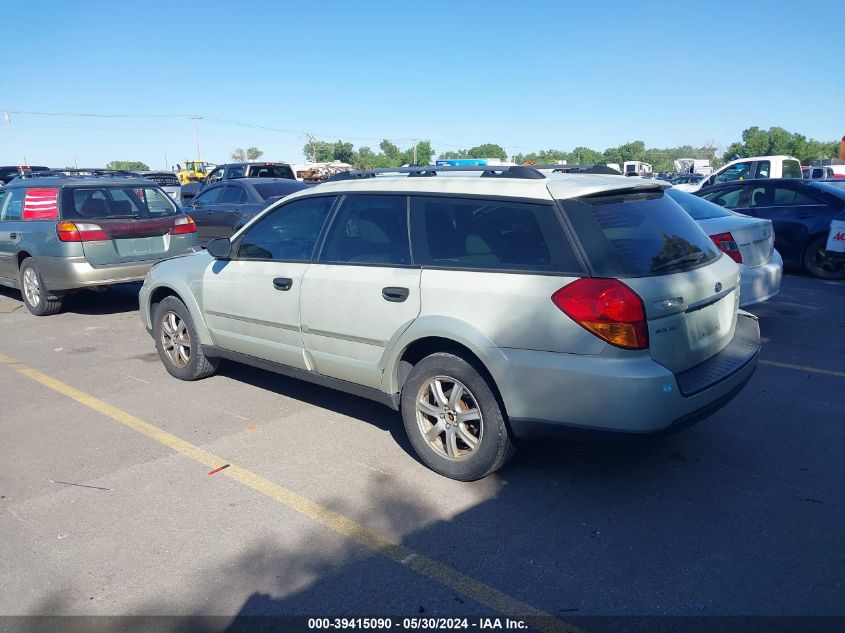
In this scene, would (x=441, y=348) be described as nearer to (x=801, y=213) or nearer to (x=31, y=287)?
(x=31, y=287)

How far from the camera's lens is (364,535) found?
11.5 ft

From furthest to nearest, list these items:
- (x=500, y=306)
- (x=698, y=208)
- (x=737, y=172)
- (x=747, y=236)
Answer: (x=737, y=172), (x=698, y=208), (x=747, y=236), (x=500, y=306)

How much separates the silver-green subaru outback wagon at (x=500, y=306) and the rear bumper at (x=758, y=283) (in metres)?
2.60

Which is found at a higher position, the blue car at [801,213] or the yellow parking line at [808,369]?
the blue car at [801,213]

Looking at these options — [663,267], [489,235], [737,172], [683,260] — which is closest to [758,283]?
[683,260]

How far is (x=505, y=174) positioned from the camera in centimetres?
429

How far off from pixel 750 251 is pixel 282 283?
4.96 m

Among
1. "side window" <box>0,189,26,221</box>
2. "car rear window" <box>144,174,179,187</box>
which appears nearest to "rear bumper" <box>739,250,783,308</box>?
"side window" <box>0,189,26,221</box>

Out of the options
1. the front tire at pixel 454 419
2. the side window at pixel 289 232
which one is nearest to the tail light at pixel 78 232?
the side window at pixel 289 232

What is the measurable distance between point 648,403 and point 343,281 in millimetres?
2057

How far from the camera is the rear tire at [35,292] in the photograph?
891 centimetres

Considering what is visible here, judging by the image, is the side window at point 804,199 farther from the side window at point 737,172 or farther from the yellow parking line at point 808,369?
the side window at point 737,172

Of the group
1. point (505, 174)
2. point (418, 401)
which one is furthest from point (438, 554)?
point (505, 174)

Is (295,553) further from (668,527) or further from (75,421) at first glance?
(75,421)
